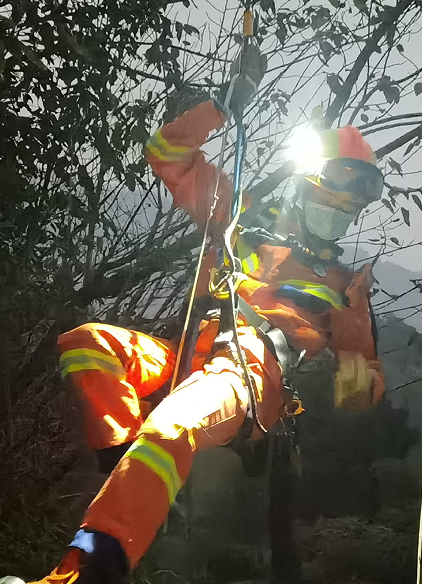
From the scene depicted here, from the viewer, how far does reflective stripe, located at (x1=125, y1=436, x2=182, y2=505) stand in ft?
3.18

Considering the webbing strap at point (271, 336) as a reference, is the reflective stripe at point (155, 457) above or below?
below

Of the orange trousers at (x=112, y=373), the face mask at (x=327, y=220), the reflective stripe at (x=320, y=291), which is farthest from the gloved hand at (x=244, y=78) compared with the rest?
the orange trousers at (x=112, y=373)

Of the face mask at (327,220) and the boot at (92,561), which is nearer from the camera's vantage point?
the boot at (92,561)

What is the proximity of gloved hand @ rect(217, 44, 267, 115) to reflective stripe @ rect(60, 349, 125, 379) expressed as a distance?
0.49 metres

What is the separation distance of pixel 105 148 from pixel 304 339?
51cm

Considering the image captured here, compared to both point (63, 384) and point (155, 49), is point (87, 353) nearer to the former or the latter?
point (63, 384)

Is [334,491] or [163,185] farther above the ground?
[163,185]

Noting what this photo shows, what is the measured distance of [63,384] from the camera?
113 centimetres

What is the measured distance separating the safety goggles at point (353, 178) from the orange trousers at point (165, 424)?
0.30 m

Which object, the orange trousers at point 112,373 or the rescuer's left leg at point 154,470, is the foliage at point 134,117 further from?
the rescuer's left leg at point 154,470

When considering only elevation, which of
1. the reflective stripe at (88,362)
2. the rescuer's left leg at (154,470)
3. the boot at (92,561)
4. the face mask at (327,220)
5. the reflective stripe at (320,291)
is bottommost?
the boot at (92,561)

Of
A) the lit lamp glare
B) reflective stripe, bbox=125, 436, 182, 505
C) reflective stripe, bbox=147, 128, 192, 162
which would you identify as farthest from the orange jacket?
reflective stripe, bbox=125, 436, 182, 505

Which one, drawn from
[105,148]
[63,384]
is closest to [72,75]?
[105,148]

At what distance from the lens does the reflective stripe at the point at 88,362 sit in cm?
107
